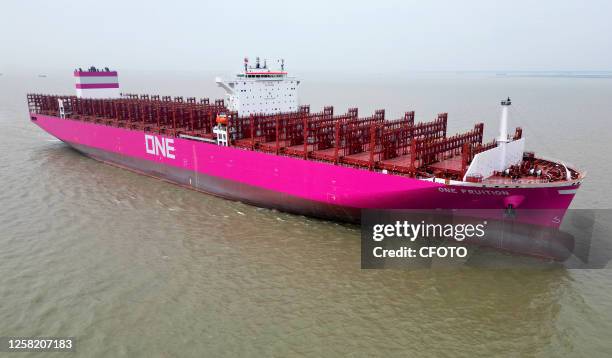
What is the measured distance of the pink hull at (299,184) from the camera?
15.8 metres

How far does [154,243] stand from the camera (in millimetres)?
18219

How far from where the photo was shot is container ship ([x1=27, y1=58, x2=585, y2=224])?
16.3 metres

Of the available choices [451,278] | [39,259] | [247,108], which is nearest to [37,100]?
[247,108]

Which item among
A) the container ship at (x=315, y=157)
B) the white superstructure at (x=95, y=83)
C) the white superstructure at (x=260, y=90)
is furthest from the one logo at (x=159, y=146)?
the white superstructure at (x=95, y=83)

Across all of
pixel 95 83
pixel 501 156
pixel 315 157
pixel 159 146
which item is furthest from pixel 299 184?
pixel 95 83

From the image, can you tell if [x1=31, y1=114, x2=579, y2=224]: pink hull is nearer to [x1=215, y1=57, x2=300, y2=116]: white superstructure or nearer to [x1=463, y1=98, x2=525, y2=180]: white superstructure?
[x1=463, y1=98, x2=525, y2=180]: white superstructure

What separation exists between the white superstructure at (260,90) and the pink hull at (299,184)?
4440mm

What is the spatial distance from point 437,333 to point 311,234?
320 inches

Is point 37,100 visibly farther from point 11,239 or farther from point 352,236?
point 352,236

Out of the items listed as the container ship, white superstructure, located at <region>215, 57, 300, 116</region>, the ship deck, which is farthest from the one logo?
white superstructure, located at <region>215, 57, 300, 116</region>

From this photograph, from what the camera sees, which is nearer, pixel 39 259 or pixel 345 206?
pixel 39 259

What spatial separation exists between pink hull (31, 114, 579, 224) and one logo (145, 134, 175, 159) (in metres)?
0.12

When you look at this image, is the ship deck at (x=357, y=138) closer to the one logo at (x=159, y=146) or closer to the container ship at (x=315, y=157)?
the container ship at (x=315, y=157)

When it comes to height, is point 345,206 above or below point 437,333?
above
